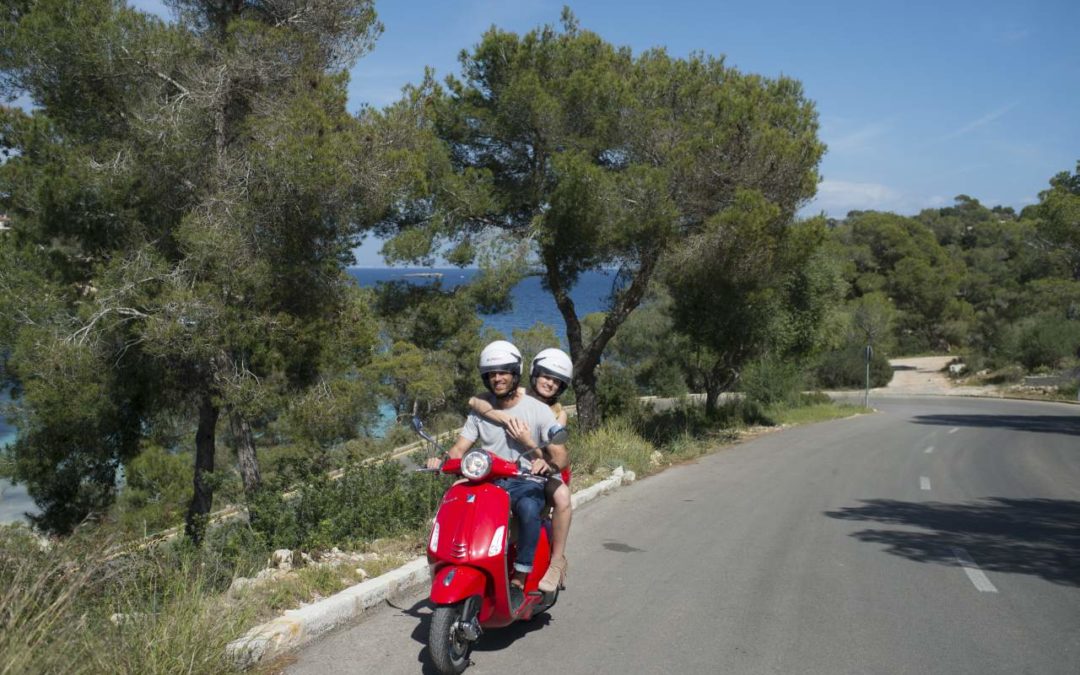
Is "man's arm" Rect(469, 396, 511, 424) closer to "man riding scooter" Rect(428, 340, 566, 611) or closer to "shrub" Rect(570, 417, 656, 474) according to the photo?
"man riding scooter" Rect(428, 340, 566, 611)

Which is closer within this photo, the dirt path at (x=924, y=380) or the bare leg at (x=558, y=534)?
the bare leg at (x=558, y=534)

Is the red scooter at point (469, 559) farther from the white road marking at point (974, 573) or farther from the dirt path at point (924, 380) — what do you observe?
the dirt path at point (924, 380)

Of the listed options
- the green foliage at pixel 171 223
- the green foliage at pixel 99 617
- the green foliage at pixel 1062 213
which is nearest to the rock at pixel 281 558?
the green foliage at pixel 99 617

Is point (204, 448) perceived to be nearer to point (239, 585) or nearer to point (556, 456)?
point (239, 585)

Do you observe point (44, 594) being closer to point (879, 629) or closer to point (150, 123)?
point (879, 629)

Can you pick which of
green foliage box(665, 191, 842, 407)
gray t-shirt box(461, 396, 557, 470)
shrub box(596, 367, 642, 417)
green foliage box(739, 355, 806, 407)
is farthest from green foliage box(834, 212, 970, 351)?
gray t-shirt box(461, 396, 557, 470)

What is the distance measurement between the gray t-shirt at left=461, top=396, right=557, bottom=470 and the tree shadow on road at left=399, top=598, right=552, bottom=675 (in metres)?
1.12

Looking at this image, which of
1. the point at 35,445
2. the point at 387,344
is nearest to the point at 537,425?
the point at 35,445

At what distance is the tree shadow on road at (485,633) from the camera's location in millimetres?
5555

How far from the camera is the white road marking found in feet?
25.3

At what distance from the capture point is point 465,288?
19.4 metres

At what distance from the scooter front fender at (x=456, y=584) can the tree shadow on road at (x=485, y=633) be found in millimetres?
465

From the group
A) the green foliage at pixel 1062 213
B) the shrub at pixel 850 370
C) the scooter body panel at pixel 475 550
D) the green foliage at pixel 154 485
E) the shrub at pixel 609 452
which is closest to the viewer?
the scooter body panel at pixel 475 550

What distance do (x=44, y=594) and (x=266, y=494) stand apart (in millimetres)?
3881
